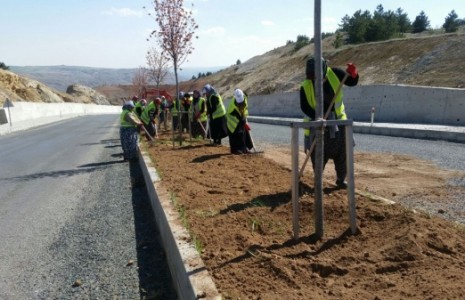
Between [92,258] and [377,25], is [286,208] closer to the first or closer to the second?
[92,258]

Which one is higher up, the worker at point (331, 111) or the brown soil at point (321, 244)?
the worker at point (331, 111)

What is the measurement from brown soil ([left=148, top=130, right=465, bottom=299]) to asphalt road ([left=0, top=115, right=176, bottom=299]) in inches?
24.8

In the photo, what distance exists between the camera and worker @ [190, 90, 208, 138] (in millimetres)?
15047

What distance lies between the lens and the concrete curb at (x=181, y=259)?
10.5 feet

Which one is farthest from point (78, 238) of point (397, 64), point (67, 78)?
point (67, 78)

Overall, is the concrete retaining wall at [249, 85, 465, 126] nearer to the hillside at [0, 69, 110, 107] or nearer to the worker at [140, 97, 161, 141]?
the worker at [140, 97, 161, 141]

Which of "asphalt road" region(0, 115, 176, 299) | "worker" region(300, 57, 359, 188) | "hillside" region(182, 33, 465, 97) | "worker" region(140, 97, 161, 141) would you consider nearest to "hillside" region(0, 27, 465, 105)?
"hillside" region(182, 33, 465, 97)

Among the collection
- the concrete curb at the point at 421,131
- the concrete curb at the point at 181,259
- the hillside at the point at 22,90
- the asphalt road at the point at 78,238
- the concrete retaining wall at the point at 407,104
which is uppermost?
the hillside at the point at 22,90

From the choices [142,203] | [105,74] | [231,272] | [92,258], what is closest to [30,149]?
[142,203]

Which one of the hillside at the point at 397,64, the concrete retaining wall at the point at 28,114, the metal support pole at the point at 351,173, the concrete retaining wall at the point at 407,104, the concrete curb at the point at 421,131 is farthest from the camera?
the concrete retaining wall at the point at 28,114

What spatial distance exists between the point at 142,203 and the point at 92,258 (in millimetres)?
2397

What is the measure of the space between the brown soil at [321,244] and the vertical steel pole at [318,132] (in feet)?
0.75

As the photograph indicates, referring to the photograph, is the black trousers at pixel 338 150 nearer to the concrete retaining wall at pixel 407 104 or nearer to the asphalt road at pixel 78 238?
the asphalt road at pixel 78 238

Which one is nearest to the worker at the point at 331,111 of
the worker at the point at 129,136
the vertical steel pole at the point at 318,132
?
the vertical steel pole at the point at 318,132
